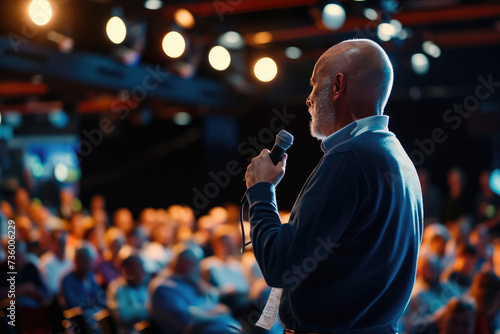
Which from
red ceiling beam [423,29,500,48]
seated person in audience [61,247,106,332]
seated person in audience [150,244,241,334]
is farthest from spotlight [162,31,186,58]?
red ceiling beam [423,29,500,48]

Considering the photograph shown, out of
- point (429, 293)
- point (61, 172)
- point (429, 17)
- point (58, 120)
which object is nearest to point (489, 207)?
point (429, 17)

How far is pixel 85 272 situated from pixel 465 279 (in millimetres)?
2943

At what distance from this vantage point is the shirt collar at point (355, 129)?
122 cm

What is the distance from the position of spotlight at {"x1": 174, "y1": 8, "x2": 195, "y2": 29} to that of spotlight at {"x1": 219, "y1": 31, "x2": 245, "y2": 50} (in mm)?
602

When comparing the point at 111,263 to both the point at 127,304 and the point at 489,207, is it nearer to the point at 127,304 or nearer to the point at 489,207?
the point at 127,304

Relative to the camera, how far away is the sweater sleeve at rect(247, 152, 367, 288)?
3.60 ft

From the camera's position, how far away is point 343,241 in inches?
45.3

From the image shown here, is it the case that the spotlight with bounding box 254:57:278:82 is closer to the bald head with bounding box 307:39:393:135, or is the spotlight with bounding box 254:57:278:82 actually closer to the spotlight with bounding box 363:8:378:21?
the spotlight with bounding box 363:8:378:21

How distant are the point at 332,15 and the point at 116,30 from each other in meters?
1.83

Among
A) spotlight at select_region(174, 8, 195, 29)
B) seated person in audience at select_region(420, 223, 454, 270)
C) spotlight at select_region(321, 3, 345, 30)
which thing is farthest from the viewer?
spotlight at select_region(174, 8, 195, 29)

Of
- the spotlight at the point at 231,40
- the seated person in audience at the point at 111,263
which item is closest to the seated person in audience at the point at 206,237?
the seated person in audience at the point at 111,263

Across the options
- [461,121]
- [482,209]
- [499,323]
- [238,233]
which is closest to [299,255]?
[499,323]

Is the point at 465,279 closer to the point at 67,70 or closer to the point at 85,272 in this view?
the point at 85,272

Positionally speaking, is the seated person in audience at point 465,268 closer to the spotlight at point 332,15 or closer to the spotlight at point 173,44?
the spotlight at point 332,15
